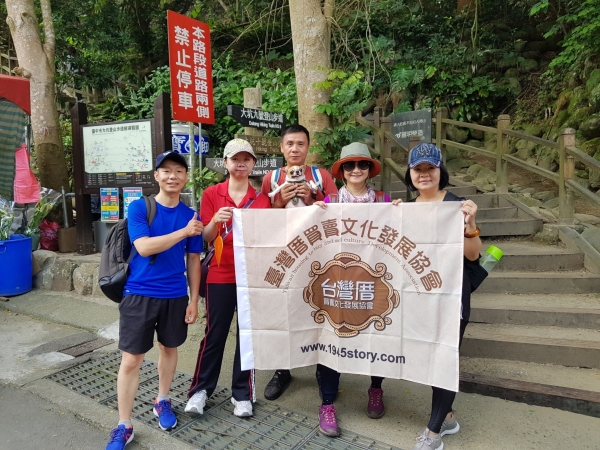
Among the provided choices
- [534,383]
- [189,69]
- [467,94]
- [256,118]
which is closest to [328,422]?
[534,383]

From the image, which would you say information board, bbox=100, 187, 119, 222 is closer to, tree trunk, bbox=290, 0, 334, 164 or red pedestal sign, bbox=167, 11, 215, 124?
red pedestal sign, bbox=167, 11, 215, 124

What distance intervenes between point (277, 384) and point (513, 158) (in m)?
5.17

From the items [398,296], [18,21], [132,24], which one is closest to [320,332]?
[398,296]

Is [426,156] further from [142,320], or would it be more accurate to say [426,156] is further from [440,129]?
[440,129]

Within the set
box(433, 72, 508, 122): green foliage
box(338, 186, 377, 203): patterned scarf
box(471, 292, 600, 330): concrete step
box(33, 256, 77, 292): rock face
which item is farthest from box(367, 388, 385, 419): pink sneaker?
box(433, 72, 508, 122): green foliage

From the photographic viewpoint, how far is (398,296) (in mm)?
2705

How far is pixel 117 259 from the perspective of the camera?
8.84ft

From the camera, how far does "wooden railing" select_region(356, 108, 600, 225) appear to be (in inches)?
209

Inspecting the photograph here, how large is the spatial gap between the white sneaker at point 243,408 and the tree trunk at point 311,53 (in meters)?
2.93

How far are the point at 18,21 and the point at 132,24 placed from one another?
6092 mm

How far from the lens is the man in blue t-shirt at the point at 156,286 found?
2.67 metres

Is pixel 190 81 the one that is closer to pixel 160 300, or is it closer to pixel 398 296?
pixel 160 300

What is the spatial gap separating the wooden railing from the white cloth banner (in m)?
1.86

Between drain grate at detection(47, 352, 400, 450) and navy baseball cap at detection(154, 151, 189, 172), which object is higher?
navy baseball cap at detection(154, 151, 189, 172)
